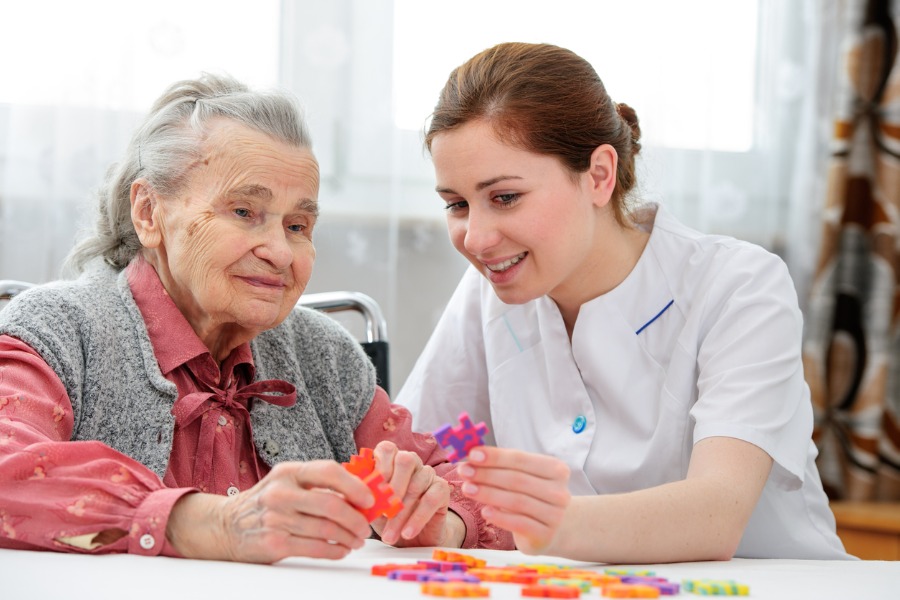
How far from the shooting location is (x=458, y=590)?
0.94m

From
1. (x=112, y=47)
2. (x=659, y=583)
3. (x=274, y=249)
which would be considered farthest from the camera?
(x=112, y=47)

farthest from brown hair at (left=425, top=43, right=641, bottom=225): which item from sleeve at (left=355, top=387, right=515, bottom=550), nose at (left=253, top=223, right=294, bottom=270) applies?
sleeve at (left=355, top=387, right=515, bottom=550)

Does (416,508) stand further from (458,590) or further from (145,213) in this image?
(145,213)

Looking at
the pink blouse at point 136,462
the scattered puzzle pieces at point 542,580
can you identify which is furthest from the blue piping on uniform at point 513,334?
the scattered puzzle pieces at point 542,580

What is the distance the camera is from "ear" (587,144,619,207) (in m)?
1.76

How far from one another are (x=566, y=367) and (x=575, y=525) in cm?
66

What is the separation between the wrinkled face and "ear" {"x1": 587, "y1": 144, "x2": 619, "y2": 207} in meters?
0.03

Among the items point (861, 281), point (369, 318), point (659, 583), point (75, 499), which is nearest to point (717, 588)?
point (659, 583)

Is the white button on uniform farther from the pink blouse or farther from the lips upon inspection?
the lips

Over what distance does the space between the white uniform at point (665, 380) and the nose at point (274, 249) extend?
568 millimetres

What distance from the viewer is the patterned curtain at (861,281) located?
2.92m

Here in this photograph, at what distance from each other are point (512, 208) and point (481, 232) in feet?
0.22

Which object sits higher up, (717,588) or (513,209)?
(513,209)

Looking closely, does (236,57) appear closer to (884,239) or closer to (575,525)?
(575,525)
